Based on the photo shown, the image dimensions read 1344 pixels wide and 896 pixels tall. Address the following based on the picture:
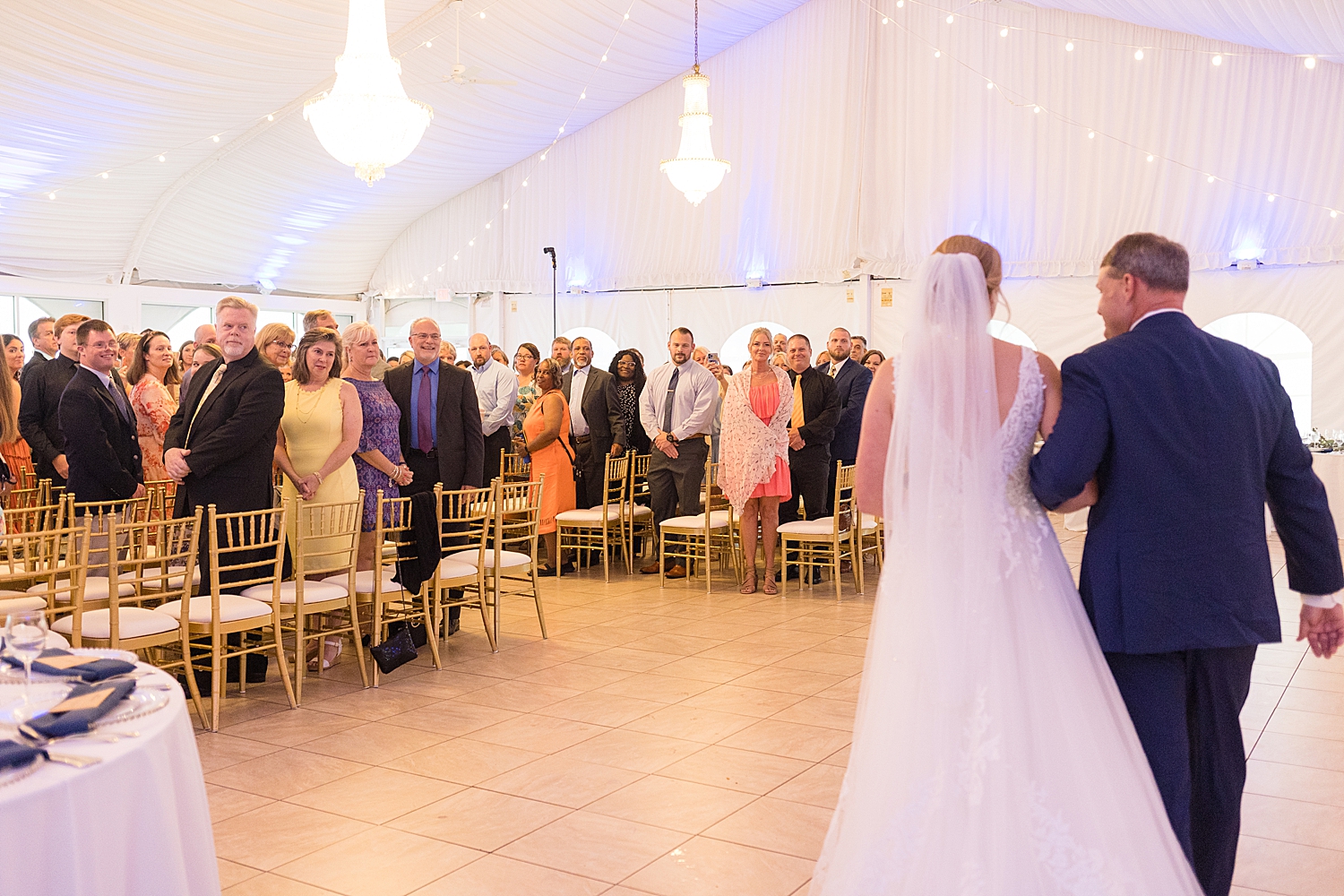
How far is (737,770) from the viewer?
13.0 ft

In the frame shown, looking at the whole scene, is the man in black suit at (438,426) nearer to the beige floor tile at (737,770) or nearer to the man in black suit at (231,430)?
the man in black suit at (231,430)

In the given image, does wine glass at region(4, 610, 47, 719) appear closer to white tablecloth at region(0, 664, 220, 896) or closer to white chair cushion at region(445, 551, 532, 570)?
white tablecloth at region(0, 664, 220, 896)

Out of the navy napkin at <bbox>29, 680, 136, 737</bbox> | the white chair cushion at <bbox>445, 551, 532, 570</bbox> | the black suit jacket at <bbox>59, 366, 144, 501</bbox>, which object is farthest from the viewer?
the white chair cushion at <bbox>445, 551, 532, 570</bbox>

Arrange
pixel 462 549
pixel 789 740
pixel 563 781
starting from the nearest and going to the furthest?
1. pixel 563 781
2. pixel 789 740
3. pixel 462 549

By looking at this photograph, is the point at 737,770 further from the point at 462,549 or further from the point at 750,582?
the point at 750,582

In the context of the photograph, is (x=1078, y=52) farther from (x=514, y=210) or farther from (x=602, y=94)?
(x=514, y=210)

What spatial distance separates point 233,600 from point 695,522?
11.6 feet

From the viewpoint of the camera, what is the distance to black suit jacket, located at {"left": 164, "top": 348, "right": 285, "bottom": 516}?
185 inches

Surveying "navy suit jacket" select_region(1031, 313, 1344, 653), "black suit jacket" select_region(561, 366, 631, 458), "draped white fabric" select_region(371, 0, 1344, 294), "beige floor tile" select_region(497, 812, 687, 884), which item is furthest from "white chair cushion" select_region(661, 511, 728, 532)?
"draped white fabric" select_region(371, 0, 1344, 294)

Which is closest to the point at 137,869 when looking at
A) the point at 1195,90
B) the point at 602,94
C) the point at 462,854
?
the point at 462,854

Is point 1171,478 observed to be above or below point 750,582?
above

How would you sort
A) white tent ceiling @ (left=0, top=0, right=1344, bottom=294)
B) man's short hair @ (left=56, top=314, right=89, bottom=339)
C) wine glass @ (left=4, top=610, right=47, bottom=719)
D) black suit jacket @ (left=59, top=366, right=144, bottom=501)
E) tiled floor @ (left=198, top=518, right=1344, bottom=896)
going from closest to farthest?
wine glass @ (left=4, top=610, right=47, bottom=719), tiled floor @ (left=198, top=518, right=1344, bottom=896), black suit jacket @ (left=59, top=366, right=144, bottom=501), man's short hair @ (left=56, top=314, right=89, bottom=339), white tent ceiling @ (left=0, top=0, right=1344, bottom=294)

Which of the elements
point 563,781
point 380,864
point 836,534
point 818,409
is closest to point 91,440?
point 563,781

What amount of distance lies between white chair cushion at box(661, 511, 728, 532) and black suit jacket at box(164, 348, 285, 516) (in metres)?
3.21
